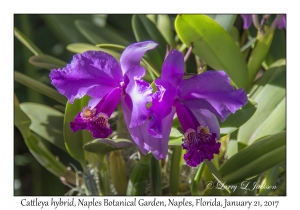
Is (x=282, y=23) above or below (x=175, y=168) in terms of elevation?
above

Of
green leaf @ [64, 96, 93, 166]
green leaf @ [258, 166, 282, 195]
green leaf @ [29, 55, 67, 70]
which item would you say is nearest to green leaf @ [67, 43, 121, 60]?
green leaf @ [29, 55, 67, 70]

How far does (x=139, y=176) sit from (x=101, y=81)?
26 centimetres

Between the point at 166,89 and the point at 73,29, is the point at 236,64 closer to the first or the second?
the point at 166,89

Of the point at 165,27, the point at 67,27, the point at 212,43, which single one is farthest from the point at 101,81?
the point at 67,27

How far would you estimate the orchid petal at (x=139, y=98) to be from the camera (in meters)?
0.65

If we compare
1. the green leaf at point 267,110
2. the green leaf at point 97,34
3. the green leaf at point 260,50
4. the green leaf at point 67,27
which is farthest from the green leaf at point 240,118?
the green leaf at point 67,27

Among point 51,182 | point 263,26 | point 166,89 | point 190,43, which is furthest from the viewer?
point 51,182

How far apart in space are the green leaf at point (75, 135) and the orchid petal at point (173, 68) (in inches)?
10.3

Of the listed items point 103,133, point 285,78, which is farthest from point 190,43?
point 103,133

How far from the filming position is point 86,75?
0.72 metres

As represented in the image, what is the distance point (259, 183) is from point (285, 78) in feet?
0.91

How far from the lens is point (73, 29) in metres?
1.27

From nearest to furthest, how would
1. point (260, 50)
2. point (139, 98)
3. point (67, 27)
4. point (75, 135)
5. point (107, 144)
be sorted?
point (139, 98), point (107, 144), point (75, 135), point (260, 50), point (67, 27)

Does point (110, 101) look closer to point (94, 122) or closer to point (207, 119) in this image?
point (94, 122)
